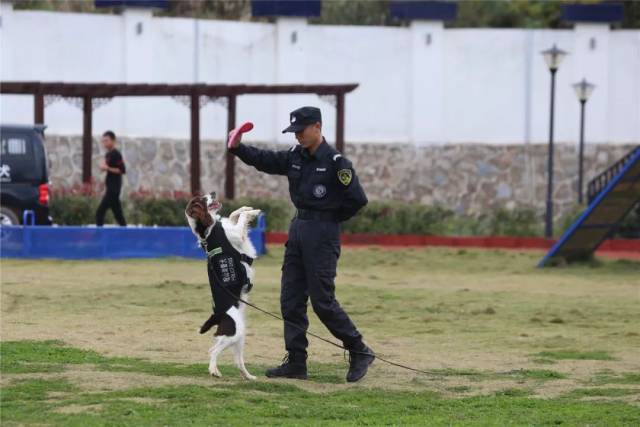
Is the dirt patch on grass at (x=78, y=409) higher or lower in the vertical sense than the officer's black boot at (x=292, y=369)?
higher

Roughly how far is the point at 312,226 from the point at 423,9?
21291 millimetres

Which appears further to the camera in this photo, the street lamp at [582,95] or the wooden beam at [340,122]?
the street lamp at [582,95]

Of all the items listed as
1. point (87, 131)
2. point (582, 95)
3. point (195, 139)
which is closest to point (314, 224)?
point (195, 139)

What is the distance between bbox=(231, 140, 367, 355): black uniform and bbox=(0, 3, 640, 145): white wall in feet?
63.1

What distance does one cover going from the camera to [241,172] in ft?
100

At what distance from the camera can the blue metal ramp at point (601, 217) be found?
19969mm

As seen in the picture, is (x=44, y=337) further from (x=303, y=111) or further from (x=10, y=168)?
(x=10, y=168)

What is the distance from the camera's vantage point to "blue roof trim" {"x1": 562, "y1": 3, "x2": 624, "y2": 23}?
30.7 meters

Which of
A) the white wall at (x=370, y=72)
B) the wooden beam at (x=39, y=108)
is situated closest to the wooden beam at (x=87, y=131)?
the wooden beam at (x=39, y=108)

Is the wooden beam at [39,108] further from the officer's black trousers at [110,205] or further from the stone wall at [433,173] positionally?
the stone wall at [433,173]

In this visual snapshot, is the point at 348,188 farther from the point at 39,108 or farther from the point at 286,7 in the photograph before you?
the point at 286,7

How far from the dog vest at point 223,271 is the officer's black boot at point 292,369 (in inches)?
23.9

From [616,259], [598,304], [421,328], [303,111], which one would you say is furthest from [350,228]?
[303,111]

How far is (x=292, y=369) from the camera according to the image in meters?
9.98
